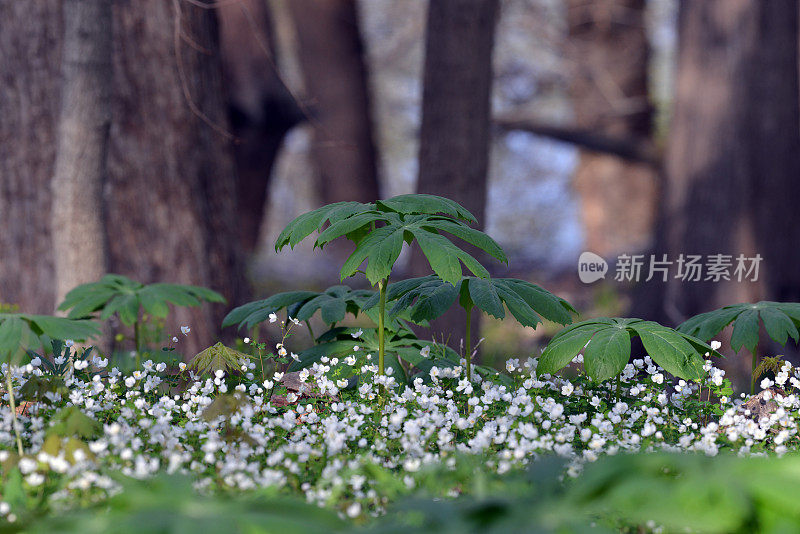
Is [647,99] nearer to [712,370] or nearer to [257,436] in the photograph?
[712,370]

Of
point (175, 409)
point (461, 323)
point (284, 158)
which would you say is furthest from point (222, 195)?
point (284, 158)

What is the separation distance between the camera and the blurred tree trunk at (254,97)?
9.02 m

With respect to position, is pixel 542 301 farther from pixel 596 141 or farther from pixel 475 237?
pixel 596 141

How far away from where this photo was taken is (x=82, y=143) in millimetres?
4387

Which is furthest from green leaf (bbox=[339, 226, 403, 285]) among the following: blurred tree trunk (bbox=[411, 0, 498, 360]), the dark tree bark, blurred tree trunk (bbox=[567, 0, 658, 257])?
blurred tree trunk (bbox=[567, 0, 658, 257])

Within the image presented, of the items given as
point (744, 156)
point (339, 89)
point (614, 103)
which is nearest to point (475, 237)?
point (744, 156)

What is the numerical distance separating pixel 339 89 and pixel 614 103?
4592 millimetres

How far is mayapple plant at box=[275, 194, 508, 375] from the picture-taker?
2354 millimetres

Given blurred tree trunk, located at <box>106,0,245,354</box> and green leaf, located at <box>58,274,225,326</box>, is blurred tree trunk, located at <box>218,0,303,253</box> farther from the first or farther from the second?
green leaf, located at <box>58,274,225,326</box>

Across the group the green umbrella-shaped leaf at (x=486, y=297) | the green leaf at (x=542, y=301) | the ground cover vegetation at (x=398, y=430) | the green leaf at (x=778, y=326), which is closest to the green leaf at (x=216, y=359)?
the ground cover vegetation at (x=398, y=430)

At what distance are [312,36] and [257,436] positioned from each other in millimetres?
9608

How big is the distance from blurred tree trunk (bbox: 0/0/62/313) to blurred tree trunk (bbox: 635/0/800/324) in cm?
540

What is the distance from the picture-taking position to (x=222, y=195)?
5.72 meters

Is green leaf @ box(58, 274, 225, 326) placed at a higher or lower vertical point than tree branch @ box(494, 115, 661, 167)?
lower
